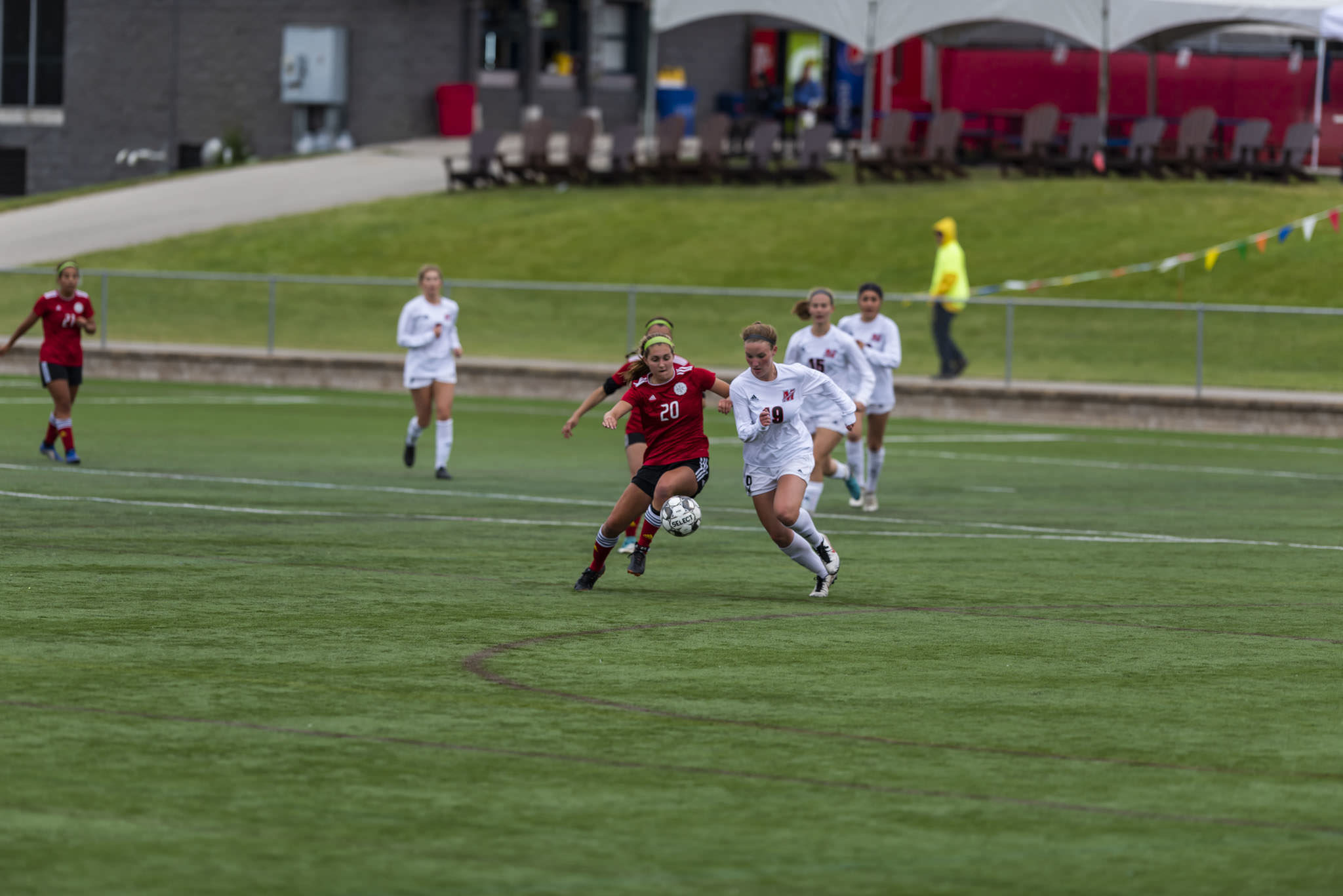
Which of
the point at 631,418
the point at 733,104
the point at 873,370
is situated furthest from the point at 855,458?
the point at 733,104

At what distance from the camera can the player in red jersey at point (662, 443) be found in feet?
40.5

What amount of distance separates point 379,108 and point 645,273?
1548 centimetres

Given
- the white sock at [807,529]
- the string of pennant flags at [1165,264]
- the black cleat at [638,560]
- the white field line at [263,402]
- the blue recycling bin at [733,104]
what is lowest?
the black cleat at [638,560]

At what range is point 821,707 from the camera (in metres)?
8.94

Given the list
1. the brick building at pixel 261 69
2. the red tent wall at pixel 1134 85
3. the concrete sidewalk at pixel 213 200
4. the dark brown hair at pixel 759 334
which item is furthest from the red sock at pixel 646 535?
the brick building at pixel 261 69

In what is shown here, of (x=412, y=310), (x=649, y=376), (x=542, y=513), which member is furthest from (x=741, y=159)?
(x=649, y=376)

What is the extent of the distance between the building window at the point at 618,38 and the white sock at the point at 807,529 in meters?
40.2

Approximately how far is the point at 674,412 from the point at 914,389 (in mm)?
14705

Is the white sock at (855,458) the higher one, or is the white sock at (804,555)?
the white sock at (855,458)

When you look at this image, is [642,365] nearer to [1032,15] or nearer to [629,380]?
[629,380]

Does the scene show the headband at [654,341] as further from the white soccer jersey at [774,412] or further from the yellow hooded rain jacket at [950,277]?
the yellow hooded rain jacket at [950,277]

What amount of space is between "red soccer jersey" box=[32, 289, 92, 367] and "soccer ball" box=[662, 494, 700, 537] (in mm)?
9138

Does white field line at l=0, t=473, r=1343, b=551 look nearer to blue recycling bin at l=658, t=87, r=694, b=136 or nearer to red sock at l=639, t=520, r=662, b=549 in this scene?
red sock at l=639, t=520, r=662, b=549

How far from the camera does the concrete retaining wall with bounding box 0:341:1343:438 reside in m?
25.5
